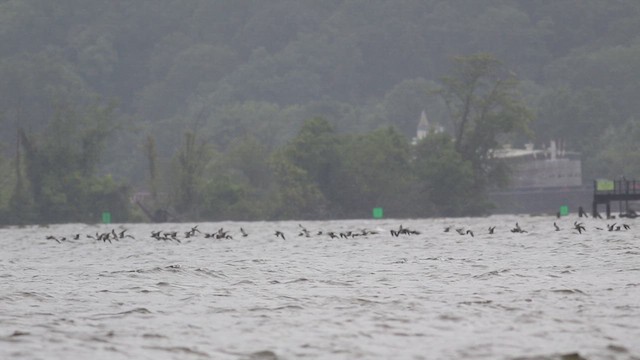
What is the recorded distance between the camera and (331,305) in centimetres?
3127

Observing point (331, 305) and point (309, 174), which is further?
point (309, 174)

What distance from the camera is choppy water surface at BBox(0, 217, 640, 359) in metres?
24.1

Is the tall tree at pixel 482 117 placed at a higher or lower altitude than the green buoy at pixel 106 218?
higher

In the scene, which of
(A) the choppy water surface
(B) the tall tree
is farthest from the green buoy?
(A) the choppy water surface

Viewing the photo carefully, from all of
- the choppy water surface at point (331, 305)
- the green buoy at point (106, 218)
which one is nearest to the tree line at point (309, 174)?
the green buoy at point (106, 218)

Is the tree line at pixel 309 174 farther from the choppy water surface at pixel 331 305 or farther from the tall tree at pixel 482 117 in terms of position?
the choppy water surface at pixel 331 305

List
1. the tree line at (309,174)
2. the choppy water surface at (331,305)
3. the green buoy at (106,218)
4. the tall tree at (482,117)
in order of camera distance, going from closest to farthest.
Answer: the choppy water surface at (331,305), the green buoy at (106,218), the tree line at (309,174), the tall tree at (482,117)

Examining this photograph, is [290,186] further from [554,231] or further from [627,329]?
[627,329]

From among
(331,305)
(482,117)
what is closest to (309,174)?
(482,117)

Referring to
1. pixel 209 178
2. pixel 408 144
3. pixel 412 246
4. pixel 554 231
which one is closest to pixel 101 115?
pixel 209 178

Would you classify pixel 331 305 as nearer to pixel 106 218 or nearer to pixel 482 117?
pixel 106 218

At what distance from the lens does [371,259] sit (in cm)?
5106

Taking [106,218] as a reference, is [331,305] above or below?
below

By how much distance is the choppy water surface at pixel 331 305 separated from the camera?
24.1m
